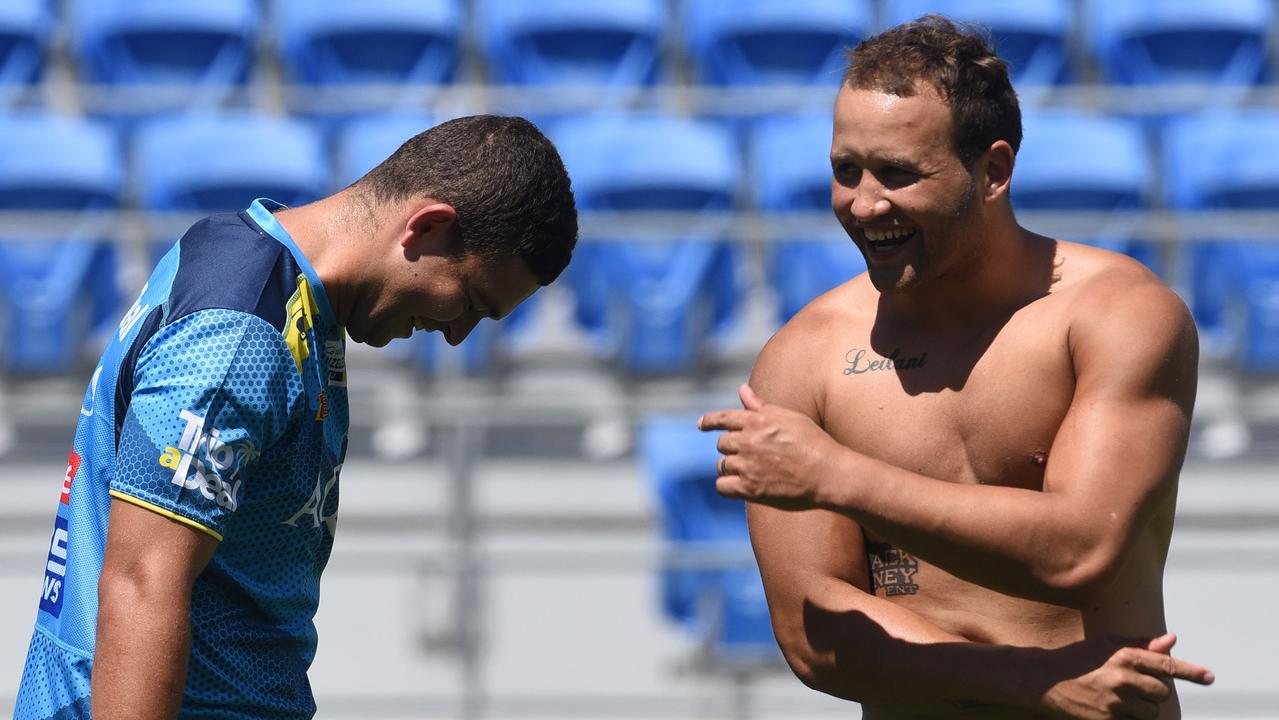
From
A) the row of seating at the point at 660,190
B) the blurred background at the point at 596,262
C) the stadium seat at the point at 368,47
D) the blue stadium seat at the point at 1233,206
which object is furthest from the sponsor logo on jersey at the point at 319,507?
Result: the stadium seat at the point at 368,47

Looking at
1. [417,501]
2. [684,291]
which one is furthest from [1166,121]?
[417,501]

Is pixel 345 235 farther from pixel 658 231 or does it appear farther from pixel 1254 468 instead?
pixel 1254 468

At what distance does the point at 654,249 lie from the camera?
634 centimetres

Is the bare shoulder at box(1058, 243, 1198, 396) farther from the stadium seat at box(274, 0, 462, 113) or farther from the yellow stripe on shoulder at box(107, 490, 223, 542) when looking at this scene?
the stadium seat at box(274, 0, 462, 113)

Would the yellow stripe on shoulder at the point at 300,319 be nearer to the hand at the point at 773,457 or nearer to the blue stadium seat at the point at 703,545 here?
the hand at the point at 773,457

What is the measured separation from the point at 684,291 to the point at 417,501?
4.76 ft

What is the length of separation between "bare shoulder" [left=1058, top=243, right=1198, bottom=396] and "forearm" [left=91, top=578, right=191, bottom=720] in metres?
1.36

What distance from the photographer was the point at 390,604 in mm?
5375

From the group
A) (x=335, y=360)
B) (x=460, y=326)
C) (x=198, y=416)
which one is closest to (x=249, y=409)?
(x=198, y=416)

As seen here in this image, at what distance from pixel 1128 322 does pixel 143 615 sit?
56.9 inches

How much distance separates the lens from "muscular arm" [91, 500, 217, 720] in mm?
1794

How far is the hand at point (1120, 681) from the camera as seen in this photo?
2080 mm

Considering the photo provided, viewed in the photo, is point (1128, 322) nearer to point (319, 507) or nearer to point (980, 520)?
point (980, 520)

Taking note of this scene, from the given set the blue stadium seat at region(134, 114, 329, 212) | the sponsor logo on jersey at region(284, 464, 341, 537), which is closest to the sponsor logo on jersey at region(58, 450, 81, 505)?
the sponsor logo on jersey at region(284, 464, 341, 537)
